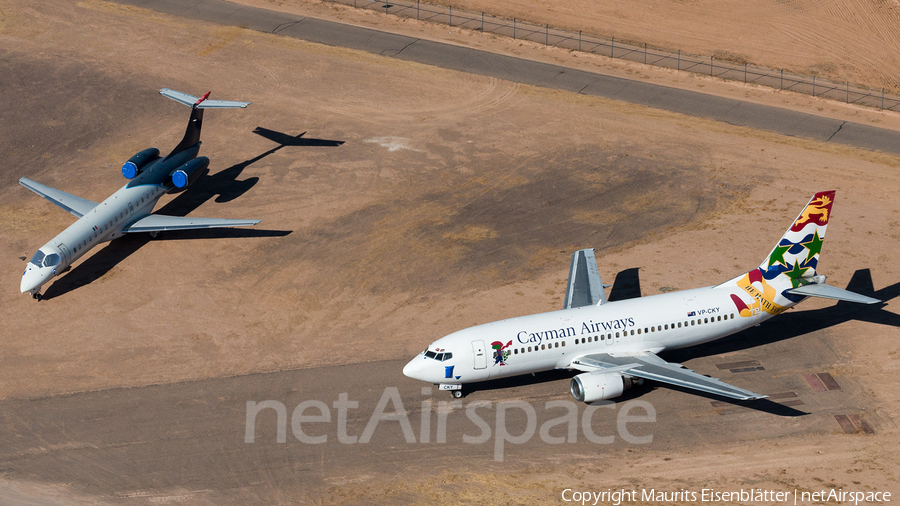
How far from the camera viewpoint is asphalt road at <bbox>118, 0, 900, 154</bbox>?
82.2m

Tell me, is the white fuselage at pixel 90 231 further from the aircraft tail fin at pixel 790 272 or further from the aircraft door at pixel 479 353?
the aircraft tail fin at pixel 790 272

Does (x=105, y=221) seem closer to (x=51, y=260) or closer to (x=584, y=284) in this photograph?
(x=51, y=260)

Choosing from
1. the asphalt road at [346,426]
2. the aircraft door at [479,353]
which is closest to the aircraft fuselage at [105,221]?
the asphalt road at [346,426]

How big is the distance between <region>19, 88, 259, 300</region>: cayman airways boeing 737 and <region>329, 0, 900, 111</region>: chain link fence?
38404 mm

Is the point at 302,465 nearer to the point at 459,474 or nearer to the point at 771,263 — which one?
Result: the point at 459,474

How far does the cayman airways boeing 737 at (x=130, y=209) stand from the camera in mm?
60156

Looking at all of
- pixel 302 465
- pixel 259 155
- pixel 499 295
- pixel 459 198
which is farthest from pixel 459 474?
pixel 259 155

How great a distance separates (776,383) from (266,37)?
6965 centimetres

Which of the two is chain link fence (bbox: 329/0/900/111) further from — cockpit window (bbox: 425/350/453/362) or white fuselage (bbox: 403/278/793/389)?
cockpit window (bbox: 425/350/453/362)

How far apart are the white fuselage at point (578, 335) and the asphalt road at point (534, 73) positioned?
3624cm

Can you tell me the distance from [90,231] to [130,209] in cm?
416

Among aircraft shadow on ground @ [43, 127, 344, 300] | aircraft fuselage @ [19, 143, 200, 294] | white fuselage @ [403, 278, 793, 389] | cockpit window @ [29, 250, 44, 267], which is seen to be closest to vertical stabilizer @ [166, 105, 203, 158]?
aircraft fuselage @ [19, 143, 200, 294]

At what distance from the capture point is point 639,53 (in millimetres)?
96125

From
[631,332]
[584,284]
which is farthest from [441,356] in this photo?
[584,284]
